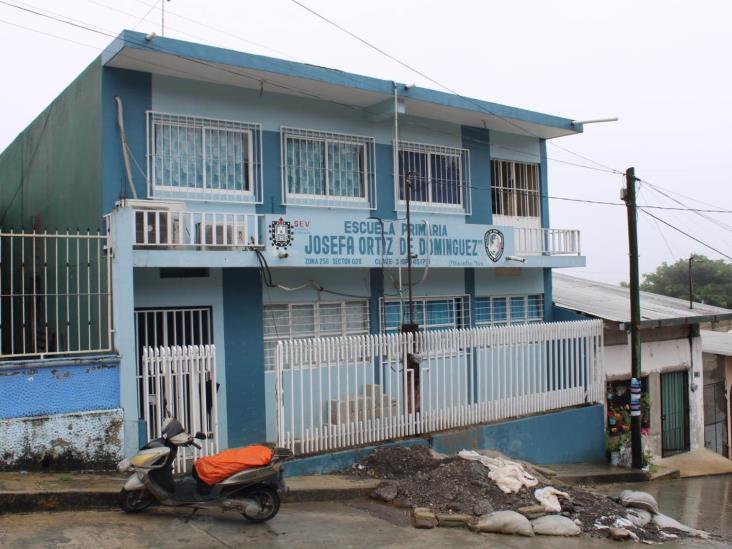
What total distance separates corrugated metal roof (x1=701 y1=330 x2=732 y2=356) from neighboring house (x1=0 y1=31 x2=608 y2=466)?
631 centimetres

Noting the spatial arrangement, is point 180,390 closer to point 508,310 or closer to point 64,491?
point 64,491

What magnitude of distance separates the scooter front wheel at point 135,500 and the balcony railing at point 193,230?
3.49 metres

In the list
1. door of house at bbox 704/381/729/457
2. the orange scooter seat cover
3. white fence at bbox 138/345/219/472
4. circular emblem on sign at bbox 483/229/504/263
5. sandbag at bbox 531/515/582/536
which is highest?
circular emblem on sign at bbox 483/229/504/263

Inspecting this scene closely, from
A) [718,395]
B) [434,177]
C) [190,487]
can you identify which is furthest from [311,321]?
[718,395]

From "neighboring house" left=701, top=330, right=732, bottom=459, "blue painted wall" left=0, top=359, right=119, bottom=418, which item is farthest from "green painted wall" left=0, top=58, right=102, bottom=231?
"neighboring house" left=701, top=330, right=732, bottom=459

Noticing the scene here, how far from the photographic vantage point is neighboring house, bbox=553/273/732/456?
1493 cm

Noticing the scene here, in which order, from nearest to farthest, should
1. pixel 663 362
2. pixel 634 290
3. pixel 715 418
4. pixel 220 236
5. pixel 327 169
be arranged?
pixel 220 236 < pixel 327 169 < pixel 634 290 < pixel 663 362 < pixel 715 418

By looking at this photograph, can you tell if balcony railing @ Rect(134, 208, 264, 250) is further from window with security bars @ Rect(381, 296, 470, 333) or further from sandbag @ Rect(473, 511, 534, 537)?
sandbag @ Rect(473, 511, 534, 537)

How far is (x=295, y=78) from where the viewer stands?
1130cm

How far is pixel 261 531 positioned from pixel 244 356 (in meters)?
4.35

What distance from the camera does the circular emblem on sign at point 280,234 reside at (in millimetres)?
10492

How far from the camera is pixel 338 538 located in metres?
7.10

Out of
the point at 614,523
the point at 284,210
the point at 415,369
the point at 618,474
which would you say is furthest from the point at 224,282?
the point at 618,474

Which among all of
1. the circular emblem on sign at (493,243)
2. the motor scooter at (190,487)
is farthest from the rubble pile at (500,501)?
the circular emblem on sign at (493,243)
